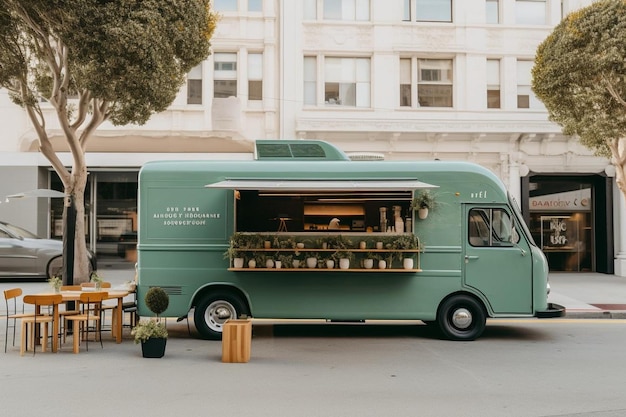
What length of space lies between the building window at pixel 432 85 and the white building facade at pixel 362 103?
0.11ft

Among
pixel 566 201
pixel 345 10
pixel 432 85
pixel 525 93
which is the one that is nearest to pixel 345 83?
pixel 345 10

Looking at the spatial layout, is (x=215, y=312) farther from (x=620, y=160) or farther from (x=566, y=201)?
(x=566, y=201)

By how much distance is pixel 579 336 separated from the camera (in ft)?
38.3

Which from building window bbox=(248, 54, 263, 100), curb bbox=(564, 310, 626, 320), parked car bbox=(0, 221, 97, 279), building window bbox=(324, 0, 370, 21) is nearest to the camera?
curb bbox=(564, 310, 626, 320)

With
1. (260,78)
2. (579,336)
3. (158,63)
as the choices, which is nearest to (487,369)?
(579,336)

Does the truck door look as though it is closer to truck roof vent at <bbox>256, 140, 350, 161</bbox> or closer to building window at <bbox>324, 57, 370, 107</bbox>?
truck roof vent at <bbox>256, 140, 350, 161</bbox>

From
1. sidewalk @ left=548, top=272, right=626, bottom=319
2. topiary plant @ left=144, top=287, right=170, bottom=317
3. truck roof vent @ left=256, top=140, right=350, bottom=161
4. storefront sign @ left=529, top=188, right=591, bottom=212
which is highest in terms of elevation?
truck roof vent @ left=256, top=140, right=350, bottom=161

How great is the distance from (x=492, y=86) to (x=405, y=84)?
3054mm

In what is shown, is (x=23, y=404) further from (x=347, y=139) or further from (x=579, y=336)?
(x=347, y=139)

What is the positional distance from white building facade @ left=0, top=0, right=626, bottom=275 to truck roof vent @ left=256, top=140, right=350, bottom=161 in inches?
368

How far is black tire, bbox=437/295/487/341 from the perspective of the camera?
11.0 metres

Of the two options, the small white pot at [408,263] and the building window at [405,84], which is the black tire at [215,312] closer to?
the small white pot at [408,263]

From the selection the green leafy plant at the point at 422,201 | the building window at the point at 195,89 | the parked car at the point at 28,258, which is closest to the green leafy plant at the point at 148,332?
the green leafy plant at the point at 422,201

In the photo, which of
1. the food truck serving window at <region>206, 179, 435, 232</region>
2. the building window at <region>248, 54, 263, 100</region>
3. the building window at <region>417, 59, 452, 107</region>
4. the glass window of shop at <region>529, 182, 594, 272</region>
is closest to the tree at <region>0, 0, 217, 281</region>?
the food truck serving window at <region>206, 179, 435, 232</region>
